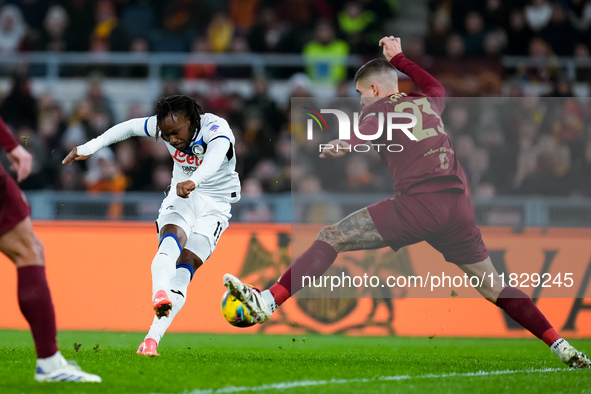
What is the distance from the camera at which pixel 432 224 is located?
687cm

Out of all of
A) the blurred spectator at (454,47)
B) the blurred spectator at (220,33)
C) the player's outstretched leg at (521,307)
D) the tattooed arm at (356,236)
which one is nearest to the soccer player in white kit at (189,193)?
the tattooed arm at (356,236)

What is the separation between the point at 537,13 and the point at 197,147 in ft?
29.2

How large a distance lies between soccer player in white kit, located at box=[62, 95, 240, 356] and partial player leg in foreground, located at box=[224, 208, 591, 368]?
68 centimetres

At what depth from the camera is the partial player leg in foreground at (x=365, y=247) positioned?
6555 millimetres

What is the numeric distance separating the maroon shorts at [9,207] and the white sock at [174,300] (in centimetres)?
185

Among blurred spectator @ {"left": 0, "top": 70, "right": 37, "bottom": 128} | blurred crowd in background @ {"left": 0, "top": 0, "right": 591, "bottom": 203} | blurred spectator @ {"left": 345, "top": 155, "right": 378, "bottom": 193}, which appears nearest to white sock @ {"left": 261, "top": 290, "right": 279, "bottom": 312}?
blurred crowd in background @ {"left": 0, "top": 0, "right": 591, "bottom": 203}

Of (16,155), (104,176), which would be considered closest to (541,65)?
(104,176)

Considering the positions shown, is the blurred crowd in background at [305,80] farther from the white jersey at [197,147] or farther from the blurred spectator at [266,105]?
the white jersey at [197,147]

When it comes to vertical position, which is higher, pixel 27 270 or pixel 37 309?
pixel 27 270

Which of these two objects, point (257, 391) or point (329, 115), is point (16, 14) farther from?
point (257, 391)

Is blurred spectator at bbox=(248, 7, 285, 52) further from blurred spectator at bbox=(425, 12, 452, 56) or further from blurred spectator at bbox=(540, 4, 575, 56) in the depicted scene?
blurred spectator at bbox=(540, 4, 575, 56)

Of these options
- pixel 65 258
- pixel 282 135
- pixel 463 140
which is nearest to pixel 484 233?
pixel 463 140

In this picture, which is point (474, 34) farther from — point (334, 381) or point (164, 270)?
point (334, 381)

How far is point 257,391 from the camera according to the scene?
16.5 feet
